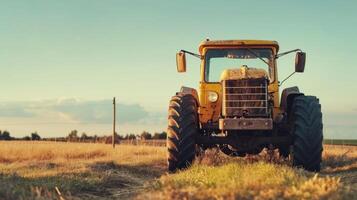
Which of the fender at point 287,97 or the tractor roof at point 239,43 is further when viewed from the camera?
the tractor roof at point 239,43

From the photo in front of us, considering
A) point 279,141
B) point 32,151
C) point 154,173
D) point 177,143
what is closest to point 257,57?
point 279,141

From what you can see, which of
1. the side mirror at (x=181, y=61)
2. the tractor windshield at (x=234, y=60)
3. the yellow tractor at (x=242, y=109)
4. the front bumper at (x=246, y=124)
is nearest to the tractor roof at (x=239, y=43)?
the yellow tractor at (x=242, y=109)

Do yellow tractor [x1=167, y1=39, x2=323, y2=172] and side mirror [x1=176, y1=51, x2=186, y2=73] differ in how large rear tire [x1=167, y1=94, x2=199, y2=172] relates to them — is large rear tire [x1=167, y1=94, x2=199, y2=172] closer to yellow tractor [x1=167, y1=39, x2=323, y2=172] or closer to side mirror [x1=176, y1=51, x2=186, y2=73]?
yellow tractor [x1=167, y1=39, x2=323, y2=172]

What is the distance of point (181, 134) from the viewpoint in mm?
12758

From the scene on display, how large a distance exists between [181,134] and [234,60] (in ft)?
8.88

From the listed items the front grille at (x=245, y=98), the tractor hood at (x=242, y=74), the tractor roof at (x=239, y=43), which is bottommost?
the front grille at (x=245, y=98)

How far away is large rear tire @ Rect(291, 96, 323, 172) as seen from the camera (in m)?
12.5

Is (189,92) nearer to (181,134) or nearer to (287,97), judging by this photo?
(181,134)

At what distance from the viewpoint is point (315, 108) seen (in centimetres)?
1273

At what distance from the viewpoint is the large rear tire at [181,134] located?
12.8 m

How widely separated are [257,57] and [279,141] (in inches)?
A: 92.0

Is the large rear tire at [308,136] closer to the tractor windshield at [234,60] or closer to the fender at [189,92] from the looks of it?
the tractor windshield at [234,60]

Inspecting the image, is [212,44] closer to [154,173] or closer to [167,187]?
[154,173]

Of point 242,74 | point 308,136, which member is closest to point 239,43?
point 242,74
